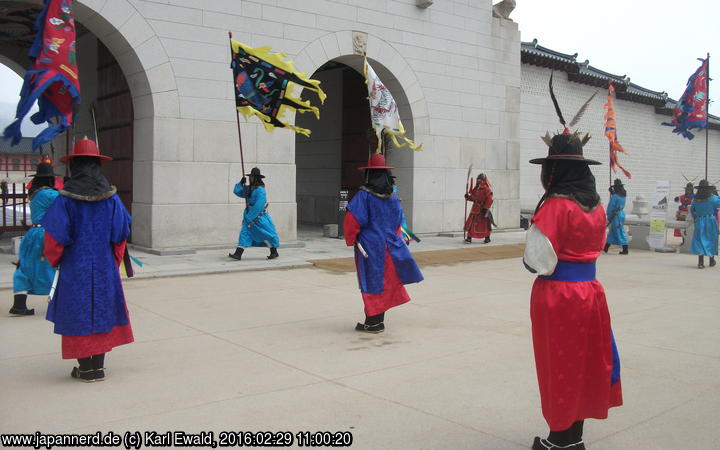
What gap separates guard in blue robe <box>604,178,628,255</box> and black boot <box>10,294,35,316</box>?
10.6 metres

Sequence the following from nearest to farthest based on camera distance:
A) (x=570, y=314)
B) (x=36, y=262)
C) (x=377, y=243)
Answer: (x=570, y=314) < (x=377, y=243) < (x=36, y=262)

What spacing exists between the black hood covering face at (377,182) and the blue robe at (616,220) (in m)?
A: 8.30

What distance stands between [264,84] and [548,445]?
22.4 ft

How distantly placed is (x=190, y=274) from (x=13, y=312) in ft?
9.58

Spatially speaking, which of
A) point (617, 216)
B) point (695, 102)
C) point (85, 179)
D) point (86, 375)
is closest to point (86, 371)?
point (86, 375)

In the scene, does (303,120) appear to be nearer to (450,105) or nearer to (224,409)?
(450,105)

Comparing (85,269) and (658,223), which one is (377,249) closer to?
(85,269)

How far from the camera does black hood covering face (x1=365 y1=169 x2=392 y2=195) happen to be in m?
6.50

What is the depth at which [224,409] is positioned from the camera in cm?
404

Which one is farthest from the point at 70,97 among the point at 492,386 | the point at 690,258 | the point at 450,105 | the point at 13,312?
the point at 690,258

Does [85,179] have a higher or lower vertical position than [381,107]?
lower

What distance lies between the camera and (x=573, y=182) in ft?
11.6

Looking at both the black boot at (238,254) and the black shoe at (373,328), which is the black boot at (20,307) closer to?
the black shoe at (373,328)
